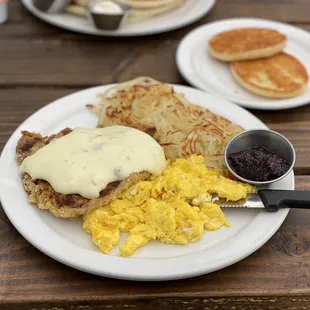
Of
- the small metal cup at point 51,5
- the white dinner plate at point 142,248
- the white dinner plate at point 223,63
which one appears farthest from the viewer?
the small metal cup at point 51,5

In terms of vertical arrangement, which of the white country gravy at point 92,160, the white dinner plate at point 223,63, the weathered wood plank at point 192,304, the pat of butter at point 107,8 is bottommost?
the weathered wood plank at point 192,304

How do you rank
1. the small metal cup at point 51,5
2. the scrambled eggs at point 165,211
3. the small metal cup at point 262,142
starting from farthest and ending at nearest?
the small metal cup at point 51,5
the small metal cup at point 262,142
the scrambled eggs at point 165,211

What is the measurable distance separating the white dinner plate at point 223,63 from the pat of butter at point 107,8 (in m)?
0.56

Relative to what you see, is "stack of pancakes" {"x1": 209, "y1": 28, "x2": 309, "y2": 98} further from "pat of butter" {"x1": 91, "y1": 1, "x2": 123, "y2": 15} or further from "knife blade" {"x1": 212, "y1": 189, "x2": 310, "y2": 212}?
"knife blade" {"x1": 212, "y1": 189, "x2": 310, "y2": 212}

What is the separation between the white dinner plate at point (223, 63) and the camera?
9.85ft

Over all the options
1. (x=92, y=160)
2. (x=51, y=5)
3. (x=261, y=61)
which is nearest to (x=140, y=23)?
(x=51, y=5)

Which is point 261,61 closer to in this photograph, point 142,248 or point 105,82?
point 105,82

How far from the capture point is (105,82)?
3.28 metres

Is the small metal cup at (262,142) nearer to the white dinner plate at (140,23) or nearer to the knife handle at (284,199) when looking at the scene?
the knife handle at (284,199)

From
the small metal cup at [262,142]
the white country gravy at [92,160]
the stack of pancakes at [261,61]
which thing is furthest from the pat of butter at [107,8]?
the small metal cup at [262,142]

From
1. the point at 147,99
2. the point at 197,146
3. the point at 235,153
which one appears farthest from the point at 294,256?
the point at 147,99

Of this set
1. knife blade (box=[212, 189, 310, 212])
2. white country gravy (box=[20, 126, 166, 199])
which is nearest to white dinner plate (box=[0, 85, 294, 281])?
knife blade (box=[212, 189, 310, 212])

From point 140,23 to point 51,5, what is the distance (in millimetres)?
693

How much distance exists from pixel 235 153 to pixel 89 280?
950mm
